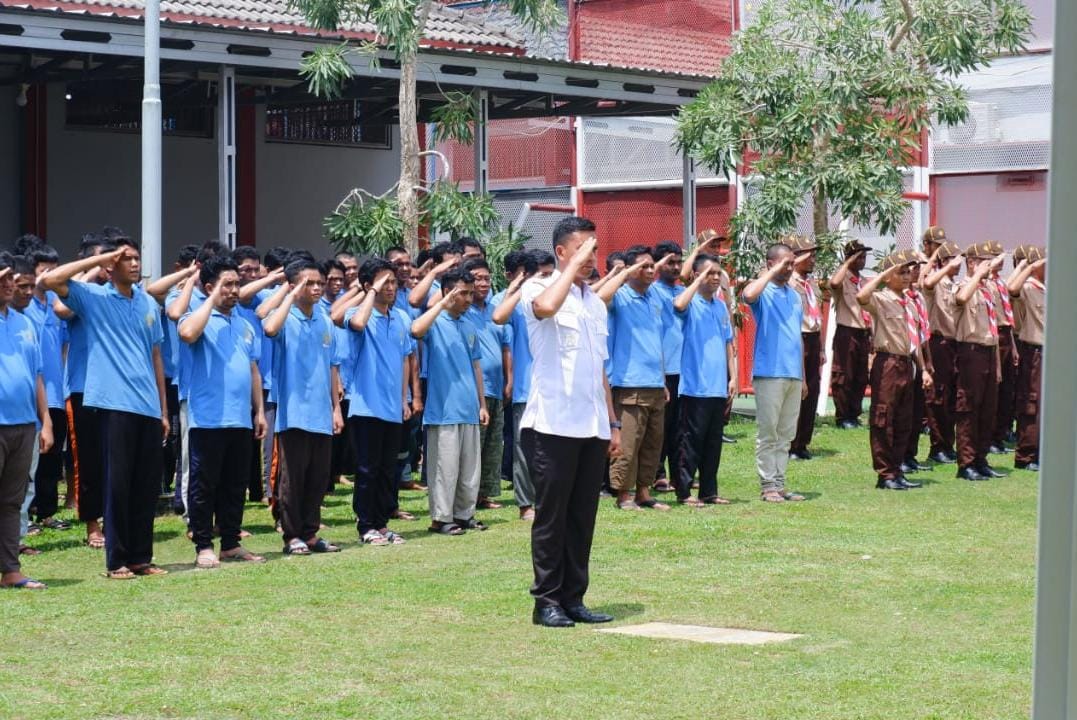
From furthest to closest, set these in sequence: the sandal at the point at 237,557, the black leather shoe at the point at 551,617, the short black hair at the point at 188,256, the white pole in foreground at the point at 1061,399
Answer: the short black hair at the point at 188,256 < the sandal at the point at 237,557 < the black leather shoe at the point at 551,617 < the white pole in foreground at the point at 1061,399

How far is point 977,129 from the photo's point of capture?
78.0 ft

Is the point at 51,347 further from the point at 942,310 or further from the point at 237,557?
the point at 942,310

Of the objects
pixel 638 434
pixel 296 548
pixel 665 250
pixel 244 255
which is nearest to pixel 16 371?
pixel 296 548

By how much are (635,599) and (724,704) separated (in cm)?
261

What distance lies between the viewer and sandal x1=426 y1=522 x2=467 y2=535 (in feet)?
38.1

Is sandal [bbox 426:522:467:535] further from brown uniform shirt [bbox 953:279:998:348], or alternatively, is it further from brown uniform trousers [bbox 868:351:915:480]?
brown uniform shirt [bbox 953:279:998:348]

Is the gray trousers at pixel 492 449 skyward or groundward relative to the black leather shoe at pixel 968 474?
A: skyward

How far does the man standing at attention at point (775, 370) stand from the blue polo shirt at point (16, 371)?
5.93 metres

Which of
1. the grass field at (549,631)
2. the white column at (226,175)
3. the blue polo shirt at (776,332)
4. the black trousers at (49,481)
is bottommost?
the grass field at (549,631)

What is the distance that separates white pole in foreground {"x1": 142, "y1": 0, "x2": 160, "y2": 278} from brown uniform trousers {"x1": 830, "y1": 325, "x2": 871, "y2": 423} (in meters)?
7.94

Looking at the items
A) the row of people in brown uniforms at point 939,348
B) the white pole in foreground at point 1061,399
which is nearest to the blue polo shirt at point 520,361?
the row of people in brown uniforms at point 939,348

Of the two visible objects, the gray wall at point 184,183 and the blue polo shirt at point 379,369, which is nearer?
the blue polo shirt at point 379,369

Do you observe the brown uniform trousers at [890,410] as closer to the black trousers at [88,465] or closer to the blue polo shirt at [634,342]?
the blue polo shirt at [634,342]

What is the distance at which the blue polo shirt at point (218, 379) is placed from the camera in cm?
1012
